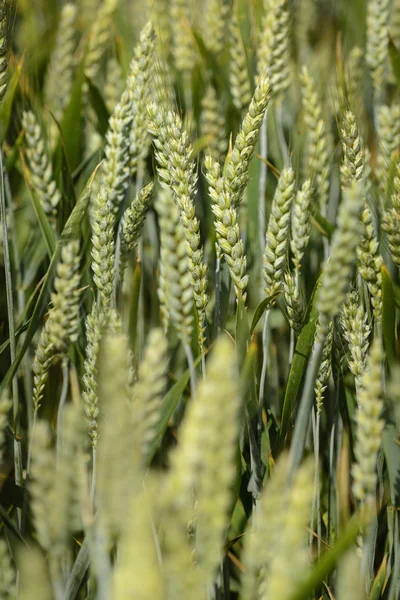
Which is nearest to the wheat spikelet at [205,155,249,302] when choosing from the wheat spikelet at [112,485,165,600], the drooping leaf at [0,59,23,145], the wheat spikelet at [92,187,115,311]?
the wheat spikelet at [92,187,115,311]

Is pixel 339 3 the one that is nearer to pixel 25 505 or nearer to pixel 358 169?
pixel 358 169

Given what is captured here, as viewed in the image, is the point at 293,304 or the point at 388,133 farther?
the point at 388,133

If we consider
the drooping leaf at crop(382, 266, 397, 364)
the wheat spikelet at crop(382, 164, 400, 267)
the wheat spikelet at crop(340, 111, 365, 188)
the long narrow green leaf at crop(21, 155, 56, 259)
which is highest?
the wheat spikelet at crop(340, 111, 365, 188)

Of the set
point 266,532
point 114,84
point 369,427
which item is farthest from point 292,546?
point 114,84

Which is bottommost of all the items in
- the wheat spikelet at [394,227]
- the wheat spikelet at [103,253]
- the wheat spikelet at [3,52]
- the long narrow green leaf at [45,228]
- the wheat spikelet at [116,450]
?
the wheat spikelet at [116,450]

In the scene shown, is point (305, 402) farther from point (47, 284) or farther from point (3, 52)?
point (3, 52)

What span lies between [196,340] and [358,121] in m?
0.33

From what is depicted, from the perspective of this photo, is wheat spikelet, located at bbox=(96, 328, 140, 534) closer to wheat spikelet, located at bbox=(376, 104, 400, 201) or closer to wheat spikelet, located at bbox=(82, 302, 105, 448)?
wheat spikelet, located at bbox=(82, 302, 105, 448)

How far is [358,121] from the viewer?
760mm

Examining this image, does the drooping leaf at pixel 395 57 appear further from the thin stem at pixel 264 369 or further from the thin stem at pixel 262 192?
the thin stem at pixel 264 369

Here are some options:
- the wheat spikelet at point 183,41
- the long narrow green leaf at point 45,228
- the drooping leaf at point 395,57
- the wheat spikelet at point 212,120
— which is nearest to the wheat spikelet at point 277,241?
the long narrow green leaf at point 45,228

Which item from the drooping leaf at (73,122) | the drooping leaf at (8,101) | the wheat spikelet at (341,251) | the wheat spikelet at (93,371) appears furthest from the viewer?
the drooping leaf at (73,122)

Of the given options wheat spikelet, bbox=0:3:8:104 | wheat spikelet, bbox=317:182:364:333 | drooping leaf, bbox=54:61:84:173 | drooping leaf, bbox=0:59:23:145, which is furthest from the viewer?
drooping leaf, bbox=54:61:84:173

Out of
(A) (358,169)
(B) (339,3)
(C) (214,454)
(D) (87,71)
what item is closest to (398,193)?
(A) (358,169)
